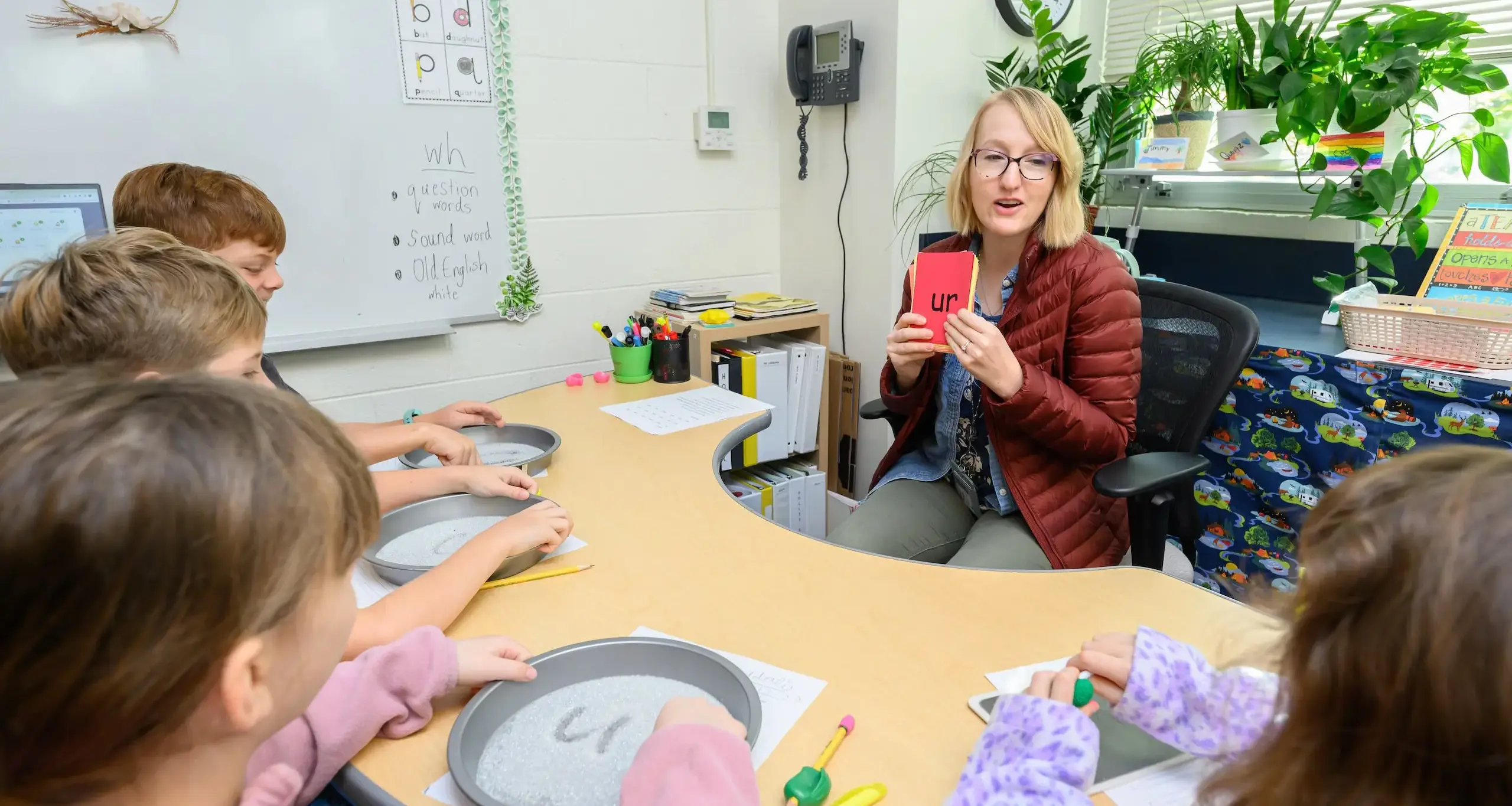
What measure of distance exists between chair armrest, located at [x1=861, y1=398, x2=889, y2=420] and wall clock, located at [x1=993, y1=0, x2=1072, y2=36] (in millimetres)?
1496

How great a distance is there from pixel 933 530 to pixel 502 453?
81cm

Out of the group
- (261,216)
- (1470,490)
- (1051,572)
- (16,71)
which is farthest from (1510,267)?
(16,71)

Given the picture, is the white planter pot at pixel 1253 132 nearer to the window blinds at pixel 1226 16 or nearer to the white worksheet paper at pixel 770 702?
the window blinds at pixel 1226 16

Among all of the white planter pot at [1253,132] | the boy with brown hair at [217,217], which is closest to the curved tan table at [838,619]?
the boy with brown hair at [217,217]

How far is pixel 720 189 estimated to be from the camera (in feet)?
8.85

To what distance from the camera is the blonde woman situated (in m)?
1.37

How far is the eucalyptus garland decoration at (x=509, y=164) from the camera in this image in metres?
2.19

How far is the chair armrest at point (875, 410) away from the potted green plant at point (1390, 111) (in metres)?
1.11

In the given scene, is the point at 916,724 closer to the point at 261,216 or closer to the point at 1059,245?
the point at 1059,245

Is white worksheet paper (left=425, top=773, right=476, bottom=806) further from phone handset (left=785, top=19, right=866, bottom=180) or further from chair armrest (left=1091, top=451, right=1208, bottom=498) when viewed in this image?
phone handset (left=785, top=19, right=866, bottom=180)

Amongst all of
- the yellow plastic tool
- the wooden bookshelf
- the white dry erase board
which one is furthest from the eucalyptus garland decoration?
the yellow plastic tool

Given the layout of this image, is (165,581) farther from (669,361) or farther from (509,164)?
(509,164)

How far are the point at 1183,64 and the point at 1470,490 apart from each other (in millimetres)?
2094

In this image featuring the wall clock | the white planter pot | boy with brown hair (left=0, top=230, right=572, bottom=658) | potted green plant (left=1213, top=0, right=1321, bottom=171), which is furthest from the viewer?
the wall clock
